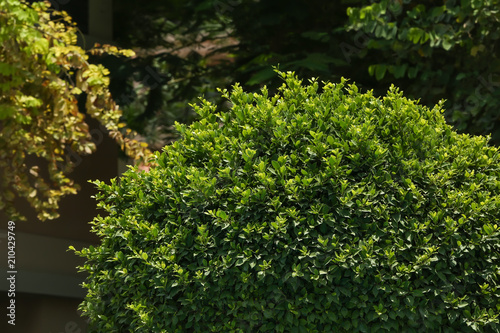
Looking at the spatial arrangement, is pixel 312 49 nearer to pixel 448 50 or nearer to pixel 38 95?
pixel 448 50

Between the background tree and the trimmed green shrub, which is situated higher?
the background tree

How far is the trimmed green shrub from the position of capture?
3.66 m

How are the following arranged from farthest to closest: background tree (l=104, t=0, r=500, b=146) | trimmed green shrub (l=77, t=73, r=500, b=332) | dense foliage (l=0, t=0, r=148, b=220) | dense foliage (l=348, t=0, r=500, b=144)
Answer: background tree (l=104, t=0, r=500, b=146)
dense foliage (l=348, t=0, r=500, b=144)
dense foliage (l=0, t=0, r=148, b=220)
trimmed green shrub (l=77, t=73, r=500, b=332)

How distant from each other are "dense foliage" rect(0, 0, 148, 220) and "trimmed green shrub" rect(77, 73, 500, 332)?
206 cm

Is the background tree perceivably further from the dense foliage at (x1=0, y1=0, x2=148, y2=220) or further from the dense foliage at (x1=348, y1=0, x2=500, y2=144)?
the dense foliage at (x1=0, y1=0, x2=148, y2=220)

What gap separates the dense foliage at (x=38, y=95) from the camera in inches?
221

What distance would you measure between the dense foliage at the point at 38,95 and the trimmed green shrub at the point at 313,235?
2.06 metres

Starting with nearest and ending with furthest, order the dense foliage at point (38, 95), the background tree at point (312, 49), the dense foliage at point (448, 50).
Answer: the dense foliage at point (38, 95)
the dense foliage at point (448, 50)
the background tree at point (312, 49)

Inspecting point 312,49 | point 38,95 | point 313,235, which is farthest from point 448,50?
point 313,235

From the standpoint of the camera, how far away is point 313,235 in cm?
367

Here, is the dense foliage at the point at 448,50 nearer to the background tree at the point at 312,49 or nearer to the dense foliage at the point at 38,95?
the background tree at the point at 312,49

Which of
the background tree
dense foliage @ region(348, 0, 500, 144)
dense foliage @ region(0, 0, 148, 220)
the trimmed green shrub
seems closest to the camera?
the trimmed green shrub

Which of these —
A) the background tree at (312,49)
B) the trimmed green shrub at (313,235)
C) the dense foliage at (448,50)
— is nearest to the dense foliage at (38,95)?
the trimmed green shrub at (313,235)

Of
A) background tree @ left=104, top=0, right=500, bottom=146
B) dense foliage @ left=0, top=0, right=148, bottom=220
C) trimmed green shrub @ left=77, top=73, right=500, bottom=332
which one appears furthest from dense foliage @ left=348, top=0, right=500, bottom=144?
trimmed green shrub @ left=77, top=73, right=500, bottom=332
